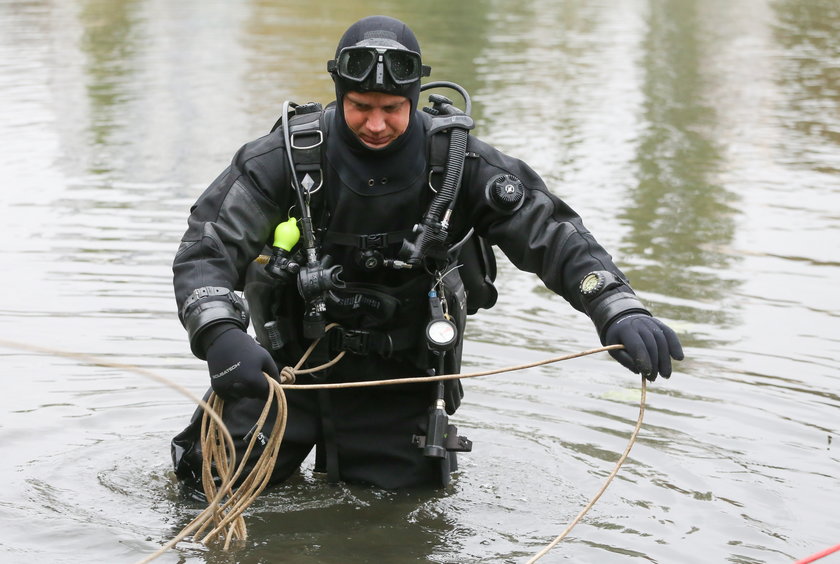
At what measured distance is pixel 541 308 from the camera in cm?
707

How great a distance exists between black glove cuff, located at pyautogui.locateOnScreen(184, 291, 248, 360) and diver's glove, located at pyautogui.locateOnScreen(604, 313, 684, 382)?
118 cm

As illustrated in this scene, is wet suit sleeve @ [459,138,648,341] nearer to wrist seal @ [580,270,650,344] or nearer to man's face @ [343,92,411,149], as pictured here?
wrist seal @ [580,270,650,344]

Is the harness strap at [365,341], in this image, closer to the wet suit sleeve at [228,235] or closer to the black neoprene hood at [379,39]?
the wet suit sleeve at [228,235]

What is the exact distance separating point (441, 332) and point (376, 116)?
74 cm

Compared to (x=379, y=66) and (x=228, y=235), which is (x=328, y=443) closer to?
(x=228, y=235)

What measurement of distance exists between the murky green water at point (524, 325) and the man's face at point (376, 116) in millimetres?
1328

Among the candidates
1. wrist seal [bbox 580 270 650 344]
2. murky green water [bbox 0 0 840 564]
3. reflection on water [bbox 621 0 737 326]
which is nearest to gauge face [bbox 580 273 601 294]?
wrist seal [bbox 580 270 650 344]

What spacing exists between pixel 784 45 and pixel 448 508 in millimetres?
16157

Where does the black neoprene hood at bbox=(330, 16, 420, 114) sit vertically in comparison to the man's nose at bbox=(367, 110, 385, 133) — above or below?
above

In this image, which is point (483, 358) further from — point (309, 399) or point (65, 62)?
point (65, 62)

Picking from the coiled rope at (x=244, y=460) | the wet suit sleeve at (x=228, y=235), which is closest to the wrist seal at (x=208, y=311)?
the wet suit sleeve at (x=228, y=235)

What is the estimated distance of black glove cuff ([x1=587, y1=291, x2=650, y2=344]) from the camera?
4.10m

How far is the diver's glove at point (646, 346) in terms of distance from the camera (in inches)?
155

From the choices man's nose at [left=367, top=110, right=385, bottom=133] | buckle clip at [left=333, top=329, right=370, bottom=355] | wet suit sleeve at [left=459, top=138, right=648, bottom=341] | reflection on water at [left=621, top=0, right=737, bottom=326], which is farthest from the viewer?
reflection on water at [left=621, top=0, right=737, bottom=326]
